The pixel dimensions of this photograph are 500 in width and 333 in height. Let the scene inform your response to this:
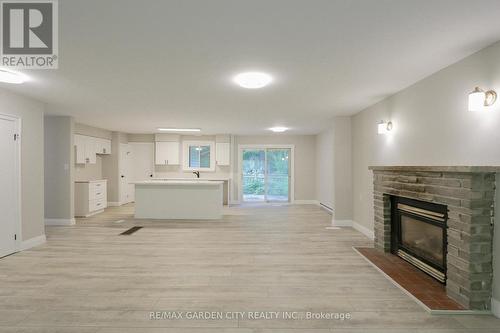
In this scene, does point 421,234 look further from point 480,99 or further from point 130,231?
point 130,231

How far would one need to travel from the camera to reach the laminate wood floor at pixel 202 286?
2373 mm

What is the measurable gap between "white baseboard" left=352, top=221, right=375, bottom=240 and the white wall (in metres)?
0.18

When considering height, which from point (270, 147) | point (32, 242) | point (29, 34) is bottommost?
point (32, 242)

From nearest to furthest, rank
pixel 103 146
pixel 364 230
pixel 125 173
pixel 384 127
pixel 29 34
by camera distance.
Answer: pixel 29 34
pixel 384 127
pixel 364 230
pixel 103 146
pixel 125 173

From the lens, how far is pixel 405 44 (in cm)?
256

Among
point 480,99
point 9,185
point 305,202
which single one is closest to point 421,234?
point 480,99

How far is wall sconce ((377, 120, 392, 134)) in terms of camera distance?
450cm

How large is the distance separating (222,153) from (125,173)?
135 inches

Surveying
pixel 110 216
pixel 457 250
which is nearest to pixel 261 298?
pixel 457 250

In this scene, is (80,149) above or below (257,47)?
below

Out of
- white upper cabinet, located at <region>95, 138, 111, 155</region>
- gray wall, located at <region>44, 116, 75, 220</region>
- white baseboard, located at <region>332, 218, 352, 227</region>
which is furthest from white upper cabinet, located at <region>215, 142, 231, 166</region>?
white baseboard, located at <region>332, 218, 352, 227</region>

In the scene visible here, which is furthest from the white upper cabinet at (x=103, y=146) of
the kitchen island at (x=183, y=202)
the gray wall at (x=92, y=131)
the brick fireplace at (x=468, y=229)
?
the brick fireplace at (x=468, y=229)

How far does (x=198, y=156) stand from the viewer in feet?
32.8

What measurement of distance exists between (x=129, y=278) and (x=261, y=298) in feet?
5.39
